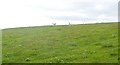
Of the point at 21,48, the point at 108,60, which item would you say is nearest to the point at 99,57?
the point at 108,60

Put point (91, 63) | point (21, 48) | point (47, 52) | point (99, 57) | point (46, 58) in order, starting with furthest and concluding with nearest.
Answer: point (21, 48)
point (47, 52)
point (46, 58)
point (99, 57)
point (91, 63)

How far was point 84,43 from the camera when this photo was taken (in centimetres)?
4569

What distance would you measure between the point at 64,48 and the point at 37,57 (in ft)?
20.4

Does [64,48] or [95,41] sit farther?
[95,41]

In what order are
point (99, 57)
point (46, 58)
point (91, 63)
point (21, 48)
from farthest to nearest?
point (21, 48) → point (46, 58) → point (99, 57) → point (91, 63)

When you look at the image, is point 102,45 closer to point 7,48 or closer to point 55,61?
point 55,61

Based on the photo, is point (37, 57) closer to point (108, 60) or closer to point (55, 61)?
point (55, 61)

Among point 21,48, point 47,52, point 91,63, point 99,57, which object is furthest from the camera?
point 21,48

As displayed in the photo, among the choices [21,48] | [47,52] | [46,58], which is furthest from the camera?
[21,48]

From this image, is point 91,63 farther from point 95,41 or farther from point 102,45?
point 95,41

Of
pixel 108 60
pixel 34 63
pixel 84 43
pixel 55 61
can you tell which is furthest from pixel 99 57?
pixel 84 43

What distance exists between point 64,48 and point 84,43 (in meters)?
4.40

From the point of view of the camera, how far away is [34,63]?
33.9 meters

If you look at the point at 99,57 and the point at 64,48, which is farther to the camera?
the point at 64,48
